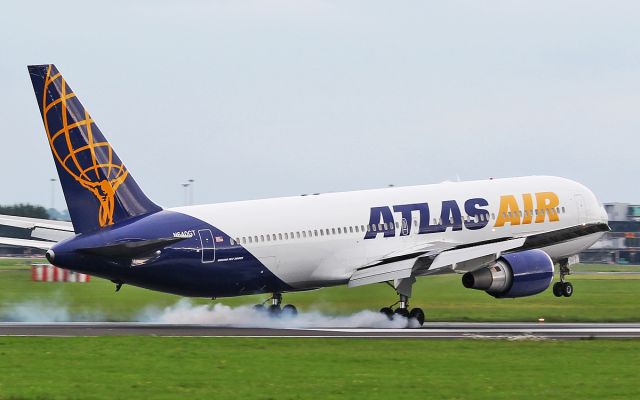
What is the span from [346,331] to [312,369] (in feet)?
44.7

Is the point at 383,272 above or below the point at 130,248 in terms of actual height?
below

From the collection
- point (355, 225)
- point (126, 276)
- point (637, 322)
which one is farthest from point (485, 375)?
point (637, 322)

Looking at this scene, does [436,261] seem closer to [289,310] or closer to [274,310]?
[289,310]

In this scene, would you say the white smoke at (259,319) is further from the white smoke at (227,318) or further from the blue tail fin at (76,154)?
the blue tail fin at (76,154)

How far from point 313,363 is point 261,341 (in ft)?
21.0

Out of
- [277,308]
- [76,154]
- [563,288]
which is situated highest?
[76,154]

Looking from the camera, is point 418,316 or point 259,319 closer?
point 418,316

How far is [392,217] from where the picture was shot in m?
50.2

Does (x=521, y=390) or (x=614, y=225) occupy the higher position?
(x=614, y=225)

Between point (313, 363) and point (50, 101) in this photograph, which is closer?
point (313, 363)

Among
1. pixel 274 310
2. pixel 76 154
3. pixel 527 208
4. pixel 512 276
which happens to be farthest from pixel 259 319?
pixel 527 208

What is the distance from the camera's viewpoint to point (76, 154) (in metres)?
42.2

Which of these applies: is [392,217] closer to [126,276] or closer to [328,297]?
[328,297]

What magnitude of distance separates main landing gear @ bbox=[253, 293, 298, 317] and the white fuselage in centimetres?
113
